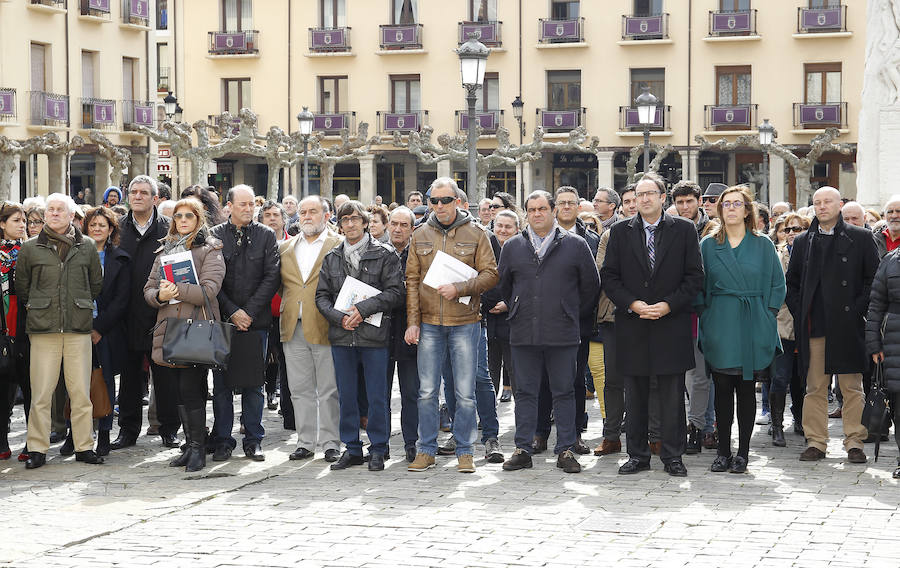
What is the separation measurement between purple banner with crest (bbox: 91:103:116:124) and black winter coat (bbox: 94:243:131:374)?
1267 inches

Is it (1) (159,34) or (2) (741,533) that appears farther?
(1) (159,34)

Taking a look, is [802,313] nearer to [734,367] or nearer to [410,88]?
[734,367]

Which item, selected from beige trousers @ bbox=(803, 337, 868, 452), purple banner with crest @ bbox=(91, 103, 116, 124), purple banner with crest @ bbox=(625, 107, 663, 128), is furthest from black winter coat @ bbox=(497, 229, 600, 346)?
purple banner with crest @ bbox=(625, 107, 663, 128)

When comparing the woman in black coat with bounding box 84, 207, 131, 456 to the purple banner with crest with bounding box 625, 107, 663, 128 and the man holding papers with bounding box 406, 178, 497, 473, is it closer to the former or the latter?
the man holding papers with bounding box 406, 178, 497, 473

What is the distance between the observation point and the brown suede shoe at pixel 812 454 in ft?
31.9


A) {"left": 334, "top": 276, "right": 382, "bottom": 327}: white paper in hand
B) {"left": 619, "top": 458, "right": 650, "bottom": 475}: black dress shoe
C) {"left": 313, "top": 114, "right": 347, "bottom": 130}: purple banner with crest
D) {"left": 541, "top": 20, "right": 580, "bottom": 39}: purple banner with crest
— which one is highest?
{"left": 541, "top": 20, "right": 580, "bottom": 39}: purple banner with crest

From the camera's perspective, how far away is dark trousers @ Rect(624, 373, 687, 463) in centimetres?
916

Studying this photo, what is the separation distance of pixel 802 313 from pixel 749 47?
1476 inches

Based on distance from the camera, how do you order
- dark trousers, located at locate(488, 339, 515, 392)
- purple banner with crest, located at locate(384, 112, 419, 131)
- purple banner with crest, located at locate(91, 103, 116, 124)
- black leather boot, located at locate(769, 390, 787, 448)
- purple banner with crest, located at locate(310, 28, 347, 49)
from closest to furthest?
1. black leather boot, located at locate(769, 390, 787, 448)
2. dark trousers, located at locate(488, 339, 515, 392)
3. purple banner with crest, located at locate(91, 103, 116, 124)
4. purple banner with crest, located at locate(384, 112, 419, 131)
5. purple banner with crest, located at locate(310, 28, 347, 49)

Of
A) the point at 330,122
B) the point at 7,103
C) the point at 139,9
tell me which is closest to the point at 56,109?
the point at 7,103

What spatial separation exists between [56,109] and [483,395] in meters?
32.0

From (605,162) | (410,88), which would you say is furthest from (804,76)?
(410,88)

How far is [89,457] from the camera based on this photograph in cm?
967

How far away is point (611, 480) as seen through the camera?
8922 millimetres
